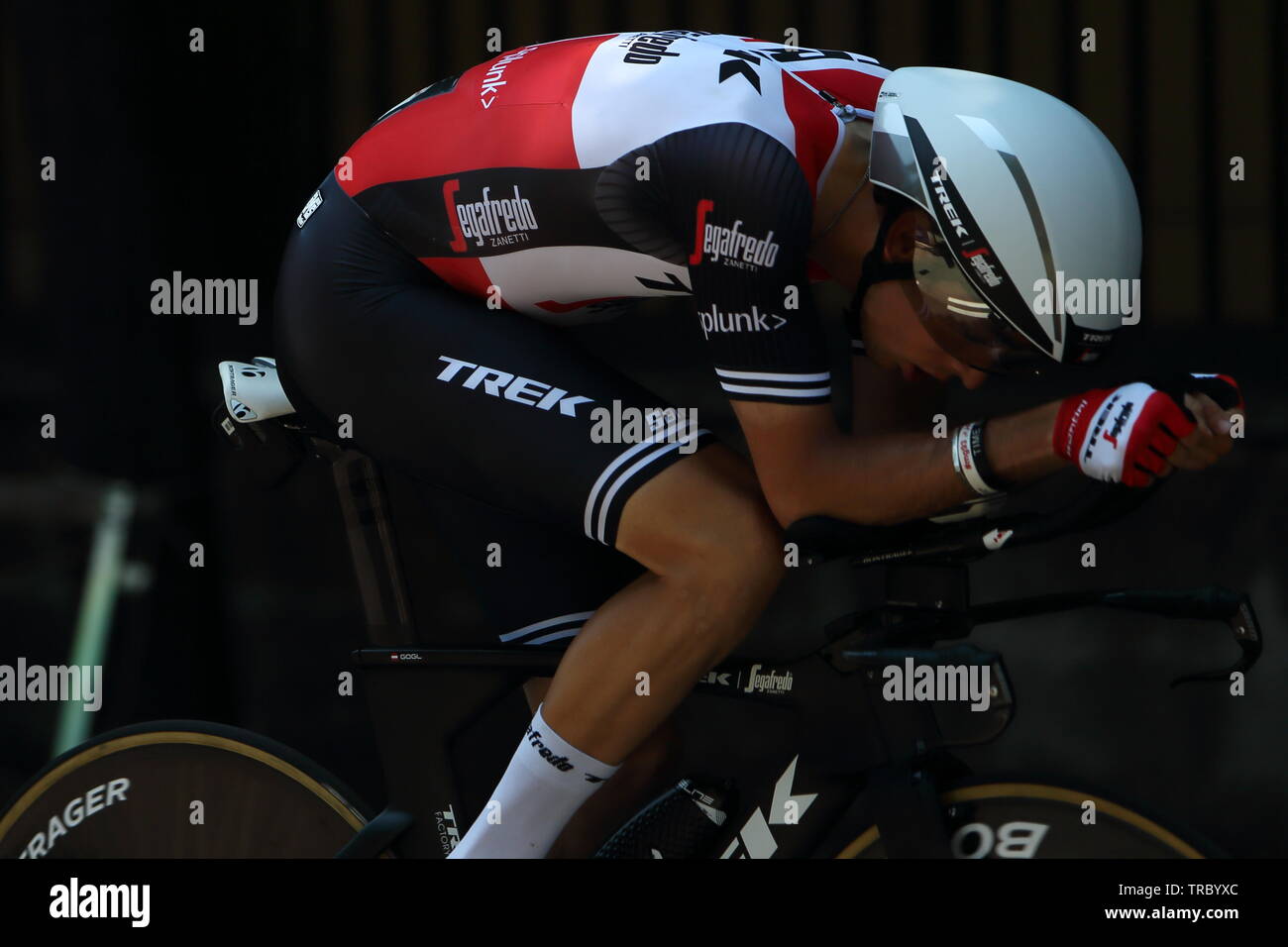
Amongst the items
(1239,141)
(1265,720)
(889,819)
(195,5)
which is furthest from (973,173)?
(195,5)

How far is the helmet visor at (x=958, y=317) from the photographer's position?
Result: 199cm

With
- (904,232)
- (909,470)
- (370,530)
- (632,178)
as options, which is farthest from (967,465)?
(370,530)

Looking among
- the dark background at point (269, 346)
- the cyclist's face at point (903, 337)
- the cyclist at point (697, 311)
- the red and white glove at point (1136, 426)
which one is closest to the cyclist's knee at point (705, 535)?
the cyclist at point (697, 311)

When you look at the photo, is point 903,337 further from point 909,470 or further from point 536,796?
point 536,796

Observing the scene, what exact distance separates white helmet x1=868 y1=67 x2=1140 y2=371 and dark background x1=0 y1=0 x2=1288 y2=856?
163 cm

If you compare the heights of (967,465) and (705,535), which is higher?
(967,465)

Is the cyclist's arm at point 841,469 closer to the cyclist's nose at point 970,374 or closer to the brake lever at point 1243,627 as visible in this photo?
the cyclist's nose at point 970,374

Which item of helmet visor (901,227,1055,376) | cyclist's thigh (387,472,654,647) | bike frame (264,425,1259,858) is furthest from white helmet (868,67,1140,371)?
cyclist's thigh (387,472,654,647)

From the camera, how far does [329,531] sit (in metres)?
3.84

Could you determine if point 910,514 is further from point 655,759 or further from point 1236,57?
point 1236,57

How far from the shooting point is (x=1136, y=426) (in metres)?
1.72

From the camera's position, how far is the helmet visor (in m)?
1.99

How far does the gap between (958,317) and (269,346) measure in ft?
7.24

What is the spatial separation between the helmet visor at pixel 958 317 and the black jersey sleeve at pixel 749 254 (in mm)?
147
